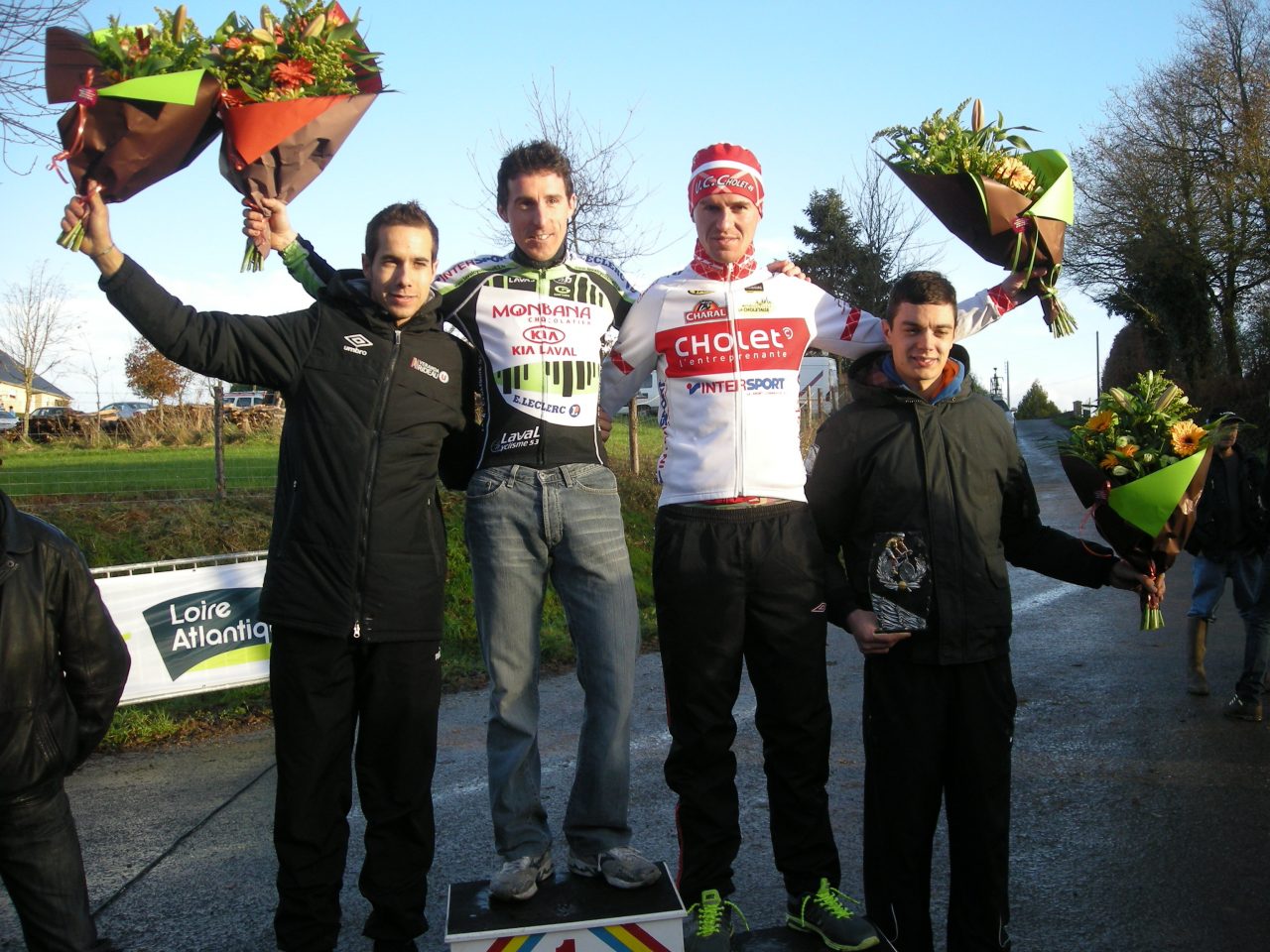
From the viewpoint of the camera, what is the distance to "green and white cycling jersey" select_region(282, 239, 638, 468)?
3701 millimetres

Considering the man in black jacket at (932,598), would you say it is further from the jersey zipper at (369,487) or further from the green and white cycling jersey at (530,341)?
the jersey zipper at (369,487)

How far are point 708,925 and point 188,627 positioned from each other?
15.4 ft

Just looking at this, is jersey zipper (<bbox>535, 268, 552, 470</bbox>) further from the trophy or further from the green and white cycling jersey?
the trophy

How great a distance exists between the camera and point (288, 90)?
3471mm

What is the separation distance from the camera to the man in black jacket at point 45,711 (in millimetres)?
3234

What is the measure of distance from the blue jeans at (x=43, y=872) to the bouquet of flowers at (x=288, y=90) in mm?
2108

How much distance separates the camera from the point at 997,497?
3.67 m

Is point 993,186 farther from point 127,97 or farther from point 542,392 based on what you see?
→ point 127,97

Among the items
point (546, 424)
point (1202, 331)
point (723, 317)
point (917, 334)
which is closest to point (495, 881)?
point (546, 424)

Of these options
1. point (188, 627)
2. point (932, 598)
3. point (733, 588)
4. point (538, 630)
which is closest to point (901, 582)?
point (932, 598)

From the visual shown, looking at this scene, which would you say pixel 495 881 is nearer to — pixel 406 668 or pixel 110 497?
pixel 406 668

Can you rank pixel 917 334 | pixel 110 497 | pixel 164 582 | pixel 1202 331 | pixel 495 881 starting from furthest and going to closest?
pixel 1202 331 < pixel 110 497 < pixel 164 582 < pixel 917 334 < pixel 495 881

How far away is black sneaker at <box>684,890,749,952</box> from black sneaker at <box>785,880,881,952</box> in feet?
0.68

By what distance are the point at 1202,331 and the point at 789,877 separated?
34.7 meters
